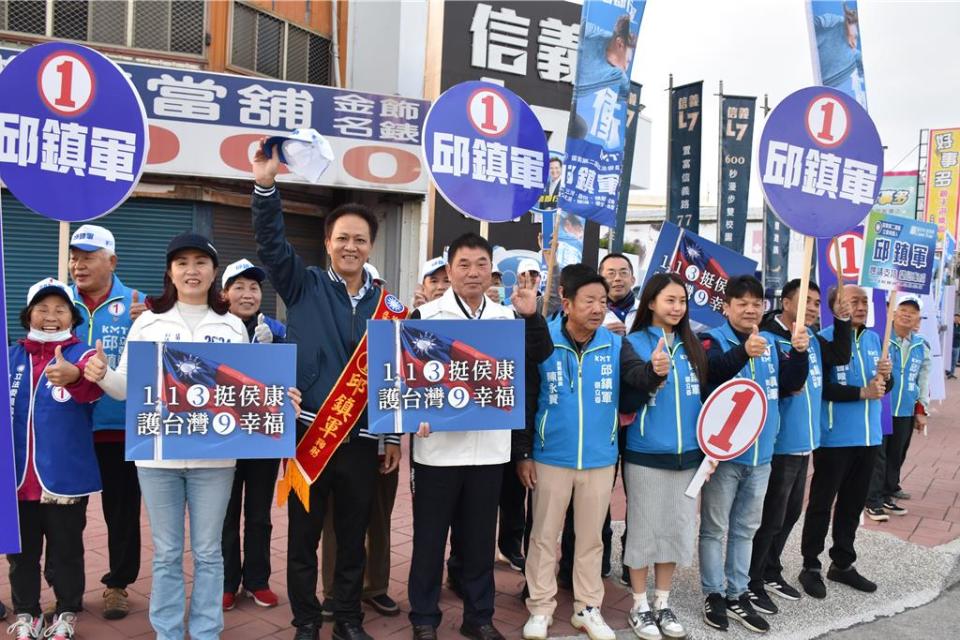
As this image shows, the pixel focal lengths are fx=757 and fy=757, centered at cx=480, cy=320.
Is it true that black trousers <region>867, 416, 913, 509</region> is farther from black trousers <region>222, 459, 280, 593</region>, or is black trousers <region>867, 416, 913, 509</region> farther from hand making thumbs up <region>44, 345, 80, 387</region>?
hand making thumbs up <region>44, 345, 80, 387</region>

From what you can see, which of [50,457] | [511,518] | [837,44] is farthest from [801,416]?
[50,457]

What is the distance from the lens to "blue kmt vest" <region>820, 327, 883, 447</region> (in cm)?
465

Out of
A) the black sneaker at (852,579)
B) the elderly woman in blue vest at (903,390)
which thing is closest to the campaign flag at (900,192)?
the elderly woman in blue vest at (903,390)

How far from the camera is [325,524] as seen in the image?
12.5 ft

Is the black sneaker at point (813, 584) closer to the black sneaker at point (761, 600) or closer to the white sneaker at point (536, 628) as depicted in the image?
the black sneaker at point (761, 600)

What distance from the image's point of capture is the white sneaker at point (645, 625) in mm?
3781

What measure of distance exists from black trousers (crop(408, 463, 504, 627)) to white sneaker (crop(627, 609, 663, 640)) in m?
0.76

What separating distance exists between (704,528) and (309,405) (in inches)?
86.1

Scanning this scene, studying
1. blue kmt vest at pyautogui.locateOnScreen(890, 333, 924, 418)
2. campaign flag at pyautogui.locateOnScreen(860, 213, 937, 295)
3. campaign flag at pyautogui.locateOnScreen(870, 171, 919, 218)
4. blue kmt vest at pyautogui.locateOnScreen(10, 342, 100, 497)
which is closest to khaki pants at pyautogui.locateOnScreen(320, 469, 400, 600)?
blue kmt vest at pyautogui.locateOnScreen(10, 342, 100, 497)

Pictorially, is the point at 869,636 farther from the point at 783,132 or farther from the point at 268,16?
the point at 268,16

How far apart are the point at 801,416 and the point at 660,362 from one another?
1.23 metres

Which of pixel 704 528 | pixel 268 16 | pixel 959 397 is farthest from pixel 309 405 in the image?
pixel 959 397

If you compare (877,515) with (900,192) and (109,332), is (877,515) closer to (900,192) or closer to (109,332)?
(109,332)

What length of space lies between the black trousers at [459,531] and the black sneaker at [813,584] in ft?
6.88
